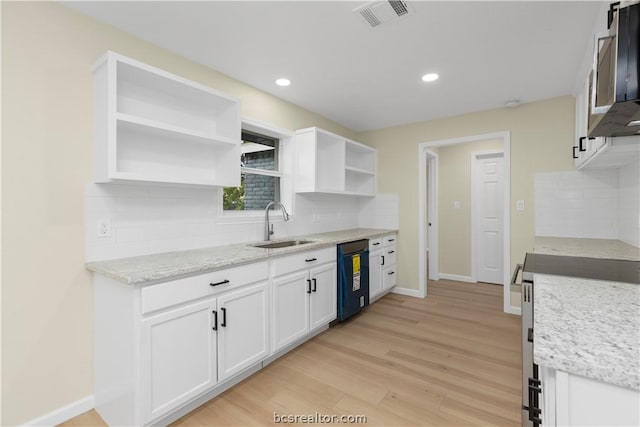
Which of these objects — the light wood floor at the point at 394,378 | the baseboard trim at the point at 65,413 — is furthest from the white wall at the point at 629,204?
the baseboard trim at the point at 65,413

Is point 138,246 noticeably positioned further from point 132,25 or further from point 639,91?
point 639,91

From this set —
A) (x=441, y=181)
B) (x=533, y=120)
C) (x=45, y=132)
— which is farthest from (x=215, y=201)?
(x=441, y=181)

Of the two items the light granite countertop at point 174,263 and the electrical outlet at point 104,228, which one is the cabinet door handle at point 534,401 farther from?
the electrical outlet at point 104,228

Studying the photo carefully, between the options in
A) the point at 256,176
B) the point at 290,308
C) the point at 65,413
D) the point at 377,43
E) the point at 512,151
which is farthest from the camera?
the point at 512,151

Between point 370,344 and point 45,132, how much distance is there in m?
2.81

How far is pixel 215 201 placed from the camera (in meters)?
2.63

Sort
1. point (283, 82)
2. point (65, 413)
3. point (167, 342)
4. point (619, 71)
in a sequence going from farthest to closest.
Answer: point (283, 82) → point (65, 413) → point (167, 342) → point (619, 71)

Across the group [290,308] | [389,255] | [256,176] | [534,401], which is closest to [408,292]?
[389,255]

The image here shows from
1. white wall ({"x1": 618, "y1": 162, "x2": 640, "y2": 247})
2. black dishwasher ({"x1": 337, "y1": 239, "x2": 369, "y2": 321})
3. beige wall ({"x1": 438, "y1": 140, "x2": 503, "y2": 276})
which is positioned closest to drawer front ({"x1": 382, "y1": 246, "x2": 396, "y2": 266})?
black dishwasher ({"x1": 337, "y1": 239, "x2": 369, "y2": 321})

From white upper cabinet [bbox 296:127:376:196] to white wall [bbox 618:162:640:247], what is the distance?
254cm

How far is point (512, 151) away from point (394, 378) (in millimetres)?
2905

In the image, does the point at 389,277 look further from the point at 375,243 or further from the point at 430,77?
the point at 430,77

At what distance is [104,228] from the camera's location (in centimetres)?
196

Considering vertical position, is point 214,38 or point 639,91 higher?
point 214,38
